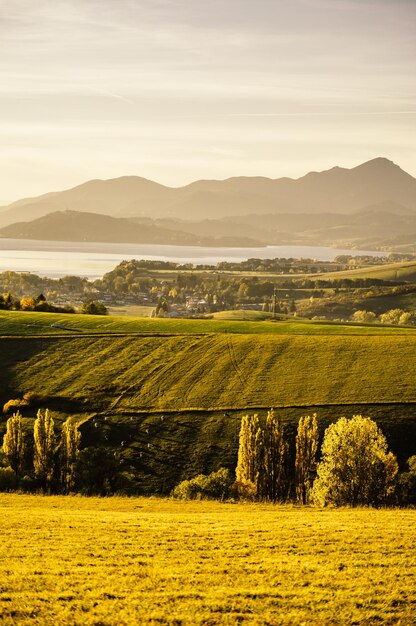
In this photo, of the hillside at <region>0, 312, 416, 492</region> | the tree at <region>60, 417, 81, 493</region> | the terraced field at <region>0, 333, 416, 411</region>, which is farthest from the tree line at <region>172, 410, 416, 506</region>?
the terraced field at <region>0, 333, 416, 411</region>

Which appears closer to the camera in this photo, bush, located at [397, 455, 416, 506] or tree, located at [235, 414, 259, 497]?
bush, located at [397, 455, 416, 506]

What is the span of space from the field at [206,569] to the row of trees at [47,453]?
23437 mm

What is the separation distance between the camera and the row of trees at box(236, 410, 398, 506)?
50250mm

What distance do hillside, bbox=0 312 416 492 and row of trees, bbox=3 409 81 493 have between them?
280 inches

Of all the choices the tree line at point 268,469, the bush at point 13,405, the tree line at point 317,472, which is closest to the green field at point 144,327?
the bush at point 13,405

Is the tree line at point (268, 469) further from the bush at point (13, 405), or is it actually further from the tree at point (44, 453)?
the bush at point (13, 405)

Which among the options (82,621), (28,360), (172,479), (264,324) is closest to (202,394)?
(172,479)

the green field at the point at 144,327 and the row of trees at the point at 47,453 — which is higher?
the green field at the point at 144,327

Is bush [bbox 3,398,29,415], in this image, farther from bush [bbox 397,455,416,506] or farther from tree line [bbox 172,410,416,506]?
bush [bbox 397,455,416,506]

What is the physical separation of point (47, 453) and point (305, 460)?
23.5 m

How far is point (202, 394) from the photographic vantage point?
75.9 metres

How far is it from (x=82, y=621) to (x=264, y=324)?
9286 centimetres

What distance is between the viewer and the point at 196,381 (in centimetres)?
7975

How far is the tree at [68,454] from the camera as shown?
5744 cm
